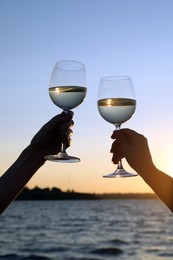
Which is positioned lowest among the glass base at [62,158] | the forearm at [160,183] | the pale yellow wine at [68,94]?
the forearm at [160,183]

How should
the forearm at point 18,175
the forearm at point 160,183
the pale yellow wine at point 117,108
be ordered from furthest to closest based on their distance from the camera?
the pale yellow wine at point 117,108, the forearm at point 18,175, the forearm at point 160,183

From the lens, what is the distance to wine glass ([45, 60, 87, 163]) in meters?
2.90

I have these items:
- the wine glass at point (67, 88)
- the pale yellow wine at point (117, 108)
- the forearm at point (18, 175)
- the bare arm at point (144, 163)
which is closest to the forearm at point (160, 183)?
the bare arm at point (144, 163)

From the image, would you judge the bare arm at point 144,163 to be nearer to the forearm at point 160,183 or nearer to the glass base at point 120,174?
the forearm at point 160,183

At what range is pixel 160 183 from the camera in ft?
7.63

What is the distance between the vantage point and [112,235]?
5853 cm

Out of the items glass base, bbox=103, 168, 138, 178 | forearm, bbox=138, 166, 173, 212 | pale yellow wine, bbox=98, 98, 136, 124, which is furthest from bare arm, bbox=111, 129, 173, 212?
glass base, bbox=103, 168, 138, 178

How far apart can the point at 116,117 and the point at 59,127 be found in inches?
14.5

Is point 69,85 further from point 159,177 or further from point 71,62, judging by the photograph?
point 159,177

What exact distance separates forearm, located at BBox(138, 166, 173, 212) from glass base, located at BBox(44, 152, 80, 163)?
64cm

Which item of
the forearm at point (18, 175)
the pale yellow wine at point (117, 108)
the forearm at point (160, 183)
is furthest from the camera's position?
the pale yellow wine at point (117, 108)

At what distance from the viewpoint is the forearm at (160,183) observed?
2.27 meters

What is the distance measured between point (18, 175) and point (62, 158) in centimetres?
30

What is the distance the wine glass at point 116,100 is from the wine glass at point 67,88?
5.1 inches
